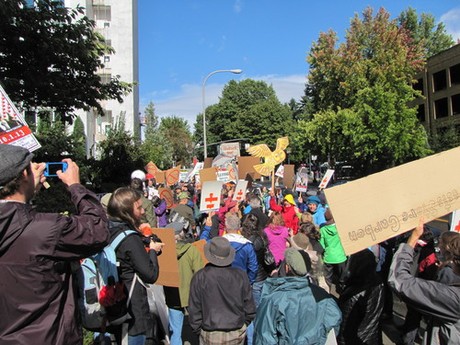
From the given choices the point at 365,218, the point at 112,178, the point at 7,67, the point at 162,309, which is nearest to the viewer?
the point at 365,218

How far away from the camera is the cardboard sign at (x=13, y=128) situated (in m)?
3.53

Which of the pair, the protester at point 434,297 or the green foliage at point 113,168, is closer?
the protester at point 434,297

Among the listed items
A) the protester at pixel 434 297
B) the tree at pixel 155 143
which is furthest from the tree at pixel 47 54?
the tree at pixel 155 143

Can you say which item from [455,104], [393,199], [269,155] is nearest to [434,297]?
[393,199]

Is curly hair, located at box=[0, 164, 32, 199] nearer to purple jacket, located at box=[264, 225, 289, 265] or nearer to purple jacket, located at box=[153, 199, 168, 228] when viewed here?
purple jacket, located at box=[264, 225, 289, 265]

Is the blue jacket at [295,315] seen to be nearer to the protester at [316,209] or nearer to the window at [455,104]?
the protester at [316,209]

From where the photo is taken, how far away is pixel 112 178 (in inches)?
725

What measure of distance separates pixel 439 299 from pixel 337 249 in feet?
13.0

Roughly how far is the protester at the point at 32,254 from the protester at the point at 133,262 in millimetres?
976

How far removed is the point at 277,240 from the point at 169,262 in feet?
8.17

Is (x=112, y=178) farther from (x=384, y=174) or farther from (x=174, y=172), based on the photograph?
(x=384, y=174)

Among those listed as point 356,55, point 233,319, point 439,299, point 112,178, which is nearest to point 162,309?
point 233,319

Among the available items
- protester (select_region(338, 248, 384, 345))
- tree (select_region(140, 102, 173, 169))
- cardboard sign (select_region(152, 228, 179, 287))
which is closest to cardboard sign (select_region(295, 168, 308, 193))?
protester (select_region(338, 248, 384, 345))

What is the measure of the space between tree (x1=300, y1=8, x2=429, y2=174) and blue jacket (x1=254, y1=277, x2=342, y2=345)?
3200 centimetres
